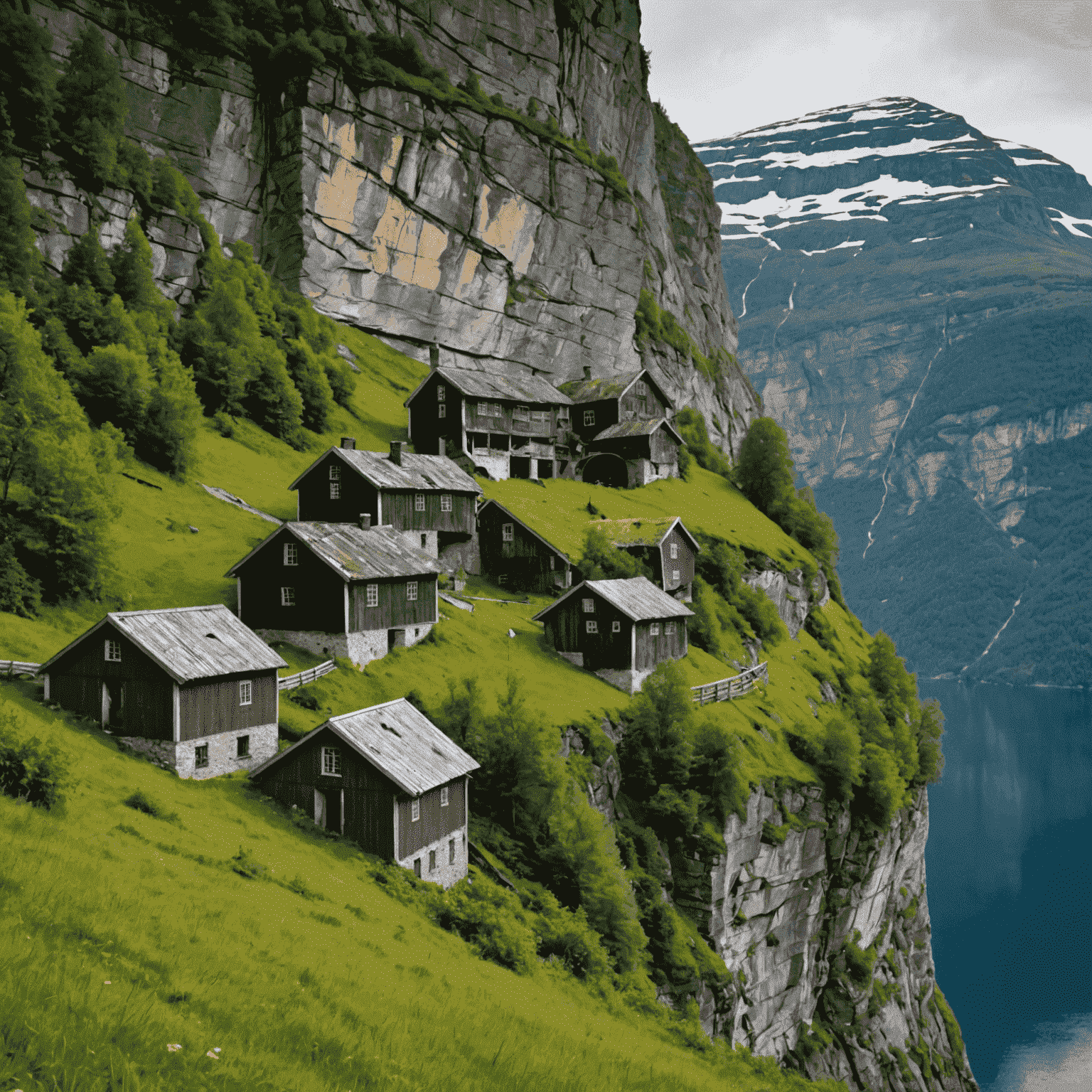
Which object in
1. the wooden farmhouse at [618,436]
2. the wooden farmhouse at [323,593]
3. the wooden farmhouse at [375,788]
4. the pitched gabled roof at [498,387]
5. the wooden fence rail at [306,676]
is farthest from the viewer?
the wooden farmhouse at [618,436]

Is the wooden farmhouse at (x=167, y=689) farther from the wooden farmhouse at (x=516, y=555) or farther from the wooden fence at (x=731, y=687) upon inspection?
the wooden farmhouse at (x=516, y=555)

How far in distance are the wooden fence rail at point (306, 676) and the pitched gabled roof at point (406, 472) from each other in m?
18.6

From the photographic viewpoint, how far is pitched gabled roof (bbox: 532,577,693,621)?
63.5 m

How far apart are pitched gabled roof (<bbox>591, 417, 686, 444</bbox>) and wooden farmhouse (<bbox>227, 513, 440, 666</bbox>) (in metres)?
52.5

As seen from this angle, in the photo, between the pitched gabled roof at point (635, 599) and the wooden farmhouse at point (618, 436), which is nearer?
the pitched gabled roof at point (635, 599)

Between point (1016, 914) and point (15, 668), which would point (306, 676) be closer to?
point (15, 668)

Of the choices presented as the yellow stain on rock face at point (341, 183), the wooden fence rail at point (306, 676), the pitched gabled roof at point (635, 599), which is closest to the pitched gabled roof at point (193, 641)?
the wooden fence rail at point (306, 676)

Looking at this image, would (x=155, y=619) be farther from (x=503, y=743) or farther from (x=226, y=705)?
(x=503, y=743)

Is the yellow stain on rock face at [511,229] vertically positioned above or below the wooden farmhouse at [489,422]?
above

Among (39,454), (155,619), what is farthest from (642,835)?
(39,454)

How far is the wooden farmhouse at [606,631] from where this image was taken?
63.0 m

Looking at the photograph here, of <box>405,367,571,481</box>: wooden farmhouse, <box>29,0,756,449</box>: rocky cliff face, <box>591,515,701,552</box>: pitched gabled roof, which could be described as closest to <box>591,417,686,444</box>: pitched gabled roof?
<box>405,367,571,481</box>: wooden farmhouse

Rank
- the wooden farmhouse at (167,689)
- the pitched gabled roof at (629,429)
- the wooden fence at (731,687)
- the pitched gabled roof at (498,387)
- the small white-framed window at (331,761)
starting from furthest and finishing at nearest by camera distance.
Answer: the pitched gabled roof at (629,429) → the pitched gabled roof at (498,387) → the wooden fence at (731,687) → the small white-framed window at (331,761) → the wooden farmhouse at (167,689)

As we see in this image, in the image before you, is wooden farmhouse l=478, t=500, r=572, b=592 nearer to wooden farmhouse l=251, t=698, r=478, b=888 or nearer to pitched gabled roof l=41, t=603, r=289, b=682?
pitched gabled roof l=41, t=603, r=289, b=682
